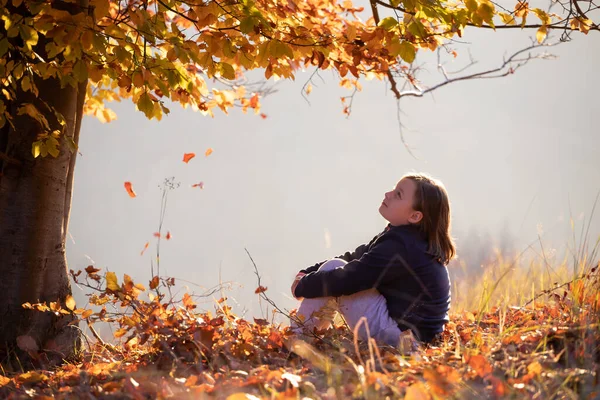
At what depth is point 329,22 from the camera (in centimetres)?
555

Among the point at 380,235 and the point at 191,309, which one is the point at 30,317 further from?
the point at 380,235

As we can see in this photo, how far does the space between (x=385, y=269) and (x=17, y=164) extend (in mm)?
2743

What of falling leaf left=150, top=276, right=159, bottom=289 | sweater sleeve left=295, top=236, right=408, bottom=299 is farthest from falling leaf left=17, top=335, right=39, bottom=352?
sweater sleeve left=295, top=236, right=408, bottom=299

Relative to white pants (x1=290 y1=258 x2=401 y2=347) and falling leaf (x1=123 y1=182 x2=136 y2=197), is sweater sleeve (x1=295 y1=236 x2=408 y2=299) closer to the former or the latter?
white pants (x1=290 y1=258 x2=401 y2=347)

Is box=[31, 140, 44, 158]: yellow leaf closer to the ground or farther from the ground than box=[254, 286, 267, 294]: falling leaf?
farther from the ground

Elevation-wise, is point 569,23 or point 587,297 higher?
point 569,23

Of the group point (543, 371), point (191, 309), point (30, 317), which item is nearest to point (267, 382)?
point (543, 371)

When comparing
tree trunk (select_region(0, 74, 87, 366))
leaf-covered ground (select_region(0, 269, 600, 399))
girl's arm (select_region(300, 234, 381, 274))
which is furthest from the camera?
tree trunk (select_region(0, 74, 87, 366))

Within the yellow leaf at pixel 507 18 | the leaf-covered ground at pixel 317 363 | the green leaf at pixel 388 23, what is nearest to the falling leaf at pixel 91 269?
the leaf-covered ground at pixel 317 363

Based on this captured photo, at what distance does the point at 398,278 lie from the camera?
3.69 m

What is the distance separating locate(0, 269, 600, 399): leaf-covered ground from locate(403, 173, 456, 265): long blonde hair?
0.57 metres

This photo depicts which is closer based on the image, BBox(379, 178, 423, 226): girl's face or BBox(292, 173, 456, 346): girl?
BBox(292, 173, 456, 346): girl

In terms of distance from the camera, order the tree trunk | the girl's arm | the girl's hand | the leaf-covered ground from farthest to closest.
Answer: the tree trunk, the girl's arm, the girl's hand, the leaf-covered ground

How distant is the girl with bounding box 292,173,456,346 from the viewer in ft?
11.8
